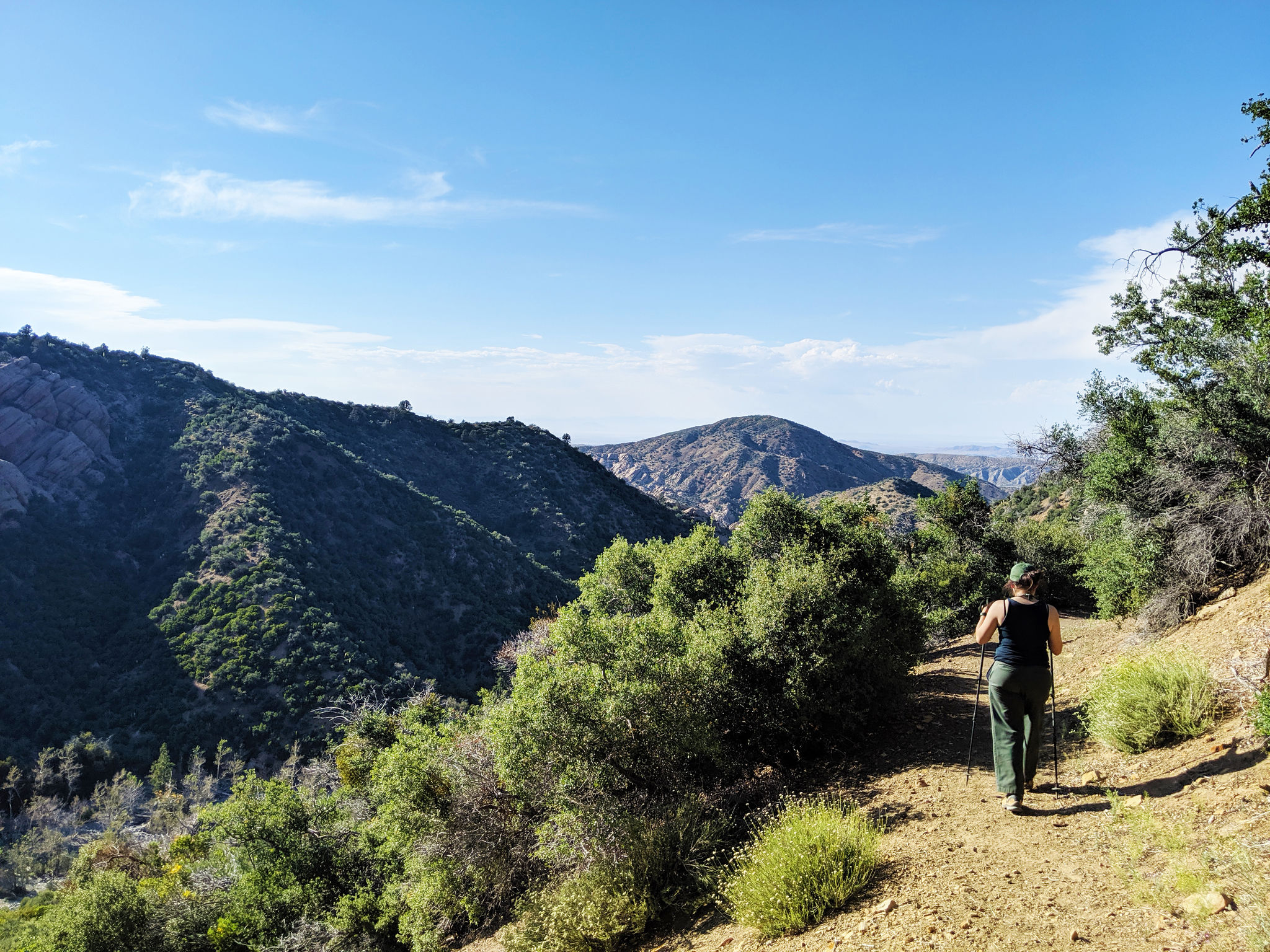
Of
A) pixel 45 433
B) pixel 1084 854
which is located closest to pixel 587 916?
pixel 1084 854

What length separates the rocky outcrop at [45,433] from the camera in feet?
165

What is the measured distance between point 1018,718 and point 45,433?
74381mm

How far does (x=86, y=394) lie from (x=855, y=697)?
75760 millimetres

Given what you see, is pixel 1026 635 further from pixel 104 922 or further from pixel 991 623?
pixel 104 922

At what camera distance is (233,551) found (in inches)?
1683

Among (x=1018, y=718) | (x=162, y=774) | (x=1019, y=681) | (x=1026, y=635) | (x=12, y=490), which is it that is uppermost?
(x=12, y=490)

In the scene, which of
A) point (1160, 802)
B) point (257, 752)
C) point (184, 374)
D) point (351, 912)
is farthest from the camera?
point (184, 374)

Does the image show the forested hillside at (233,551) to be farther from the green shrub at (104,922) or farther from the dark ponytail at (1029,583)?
the dark ponytail at (1029,583)

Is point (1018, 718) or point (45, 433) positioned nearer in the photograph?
point (1018, 718)

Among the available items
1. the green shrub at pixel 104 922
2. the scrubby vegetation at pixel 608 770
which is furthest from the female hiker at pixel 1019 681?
the green shrub at pixel 104 922

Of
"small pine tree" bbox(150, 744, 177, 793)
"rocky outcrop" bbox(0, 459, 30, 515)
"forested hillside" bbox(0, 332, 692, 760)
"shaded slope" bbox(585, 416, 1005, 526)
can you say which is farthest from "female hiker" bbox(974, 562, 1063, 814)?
"shaded slope" bbox(585, 416, 1005, 526)

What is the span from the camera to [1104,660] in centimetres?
993

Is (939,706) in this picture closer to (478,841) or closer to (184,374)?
(478,841)

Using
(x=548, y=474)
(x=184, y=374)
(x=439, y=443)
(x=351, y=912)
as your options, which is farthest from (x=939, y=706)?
(x=184, y=374)
